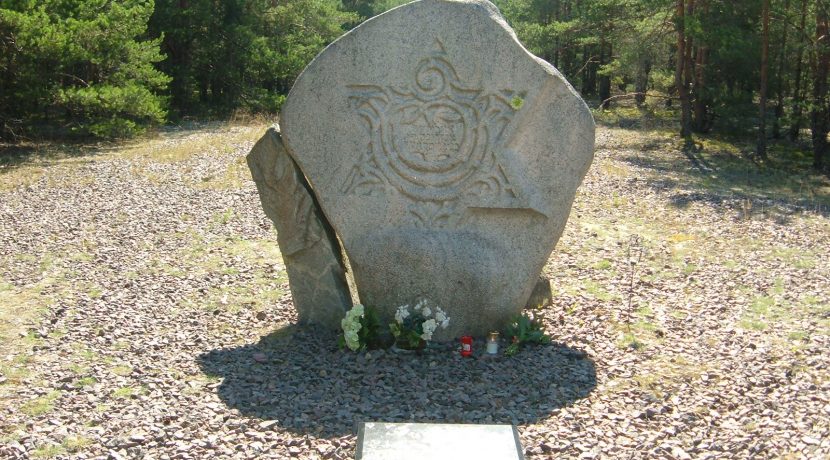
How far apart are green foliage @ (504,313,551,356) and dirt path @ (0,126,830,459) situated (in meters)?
0.15

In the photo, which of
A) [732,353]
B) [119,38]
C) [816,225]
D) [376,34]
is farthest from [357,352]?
[119,38]

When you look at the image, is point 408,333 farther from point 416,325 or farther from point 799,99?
point 799,99

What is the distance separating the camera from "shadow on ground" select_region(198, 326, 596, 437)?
446 cm

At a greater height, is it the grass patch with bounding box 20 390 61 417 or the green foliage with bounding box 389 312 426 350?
the green foliage with bounding box 389 312 426 350

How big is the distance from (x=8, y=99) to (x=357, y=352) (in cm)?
1078

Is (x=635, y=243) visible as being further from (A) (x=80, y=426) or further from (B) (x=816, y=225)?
(A) (x=80, y=426)

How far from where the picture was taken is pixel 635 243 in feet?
27.2

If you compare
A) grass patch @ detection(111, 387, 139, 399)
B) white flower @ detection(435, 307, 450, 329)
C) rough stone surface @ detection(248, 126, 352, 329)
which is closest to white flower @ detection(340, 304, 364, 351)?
rough stone surface @ detection(248, 126, 352, 329)

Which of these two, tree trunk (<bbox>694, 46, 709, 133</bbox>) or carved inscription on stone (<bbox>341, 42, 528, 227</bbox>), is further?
tree trunk (<bbox>694, 46, 709, 133</bbox>)

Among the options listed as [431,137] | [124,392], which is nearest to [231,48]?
[431,137]

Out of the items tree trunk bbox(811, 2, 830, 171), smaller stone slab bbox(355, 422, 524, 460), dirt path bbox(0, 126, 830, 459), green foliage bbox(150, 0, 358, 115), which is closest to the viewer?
smaller stone slab bbox(355, 422, 524, 460)

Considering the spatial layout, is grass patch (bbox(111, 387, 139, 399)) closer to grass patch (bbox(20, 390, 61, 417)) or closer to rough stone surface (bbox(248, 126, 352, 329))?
grass patch (bbox(20, 390, 61, 417))

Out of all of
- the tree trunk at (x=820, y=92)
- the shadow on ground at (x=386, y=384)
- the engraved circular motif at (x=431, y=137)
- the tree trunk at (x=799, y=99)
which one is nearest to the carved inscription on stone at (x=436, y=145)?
the engraved circular motif at (x=431, y=137)

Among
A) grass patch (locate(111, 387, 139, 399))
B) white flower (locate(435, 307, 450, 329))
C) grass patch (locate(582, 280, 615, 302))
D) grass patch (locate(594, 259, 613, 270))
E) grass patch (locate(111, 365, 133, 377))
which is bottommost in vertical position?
grass patch (locate(582, 280, 615, 302))
